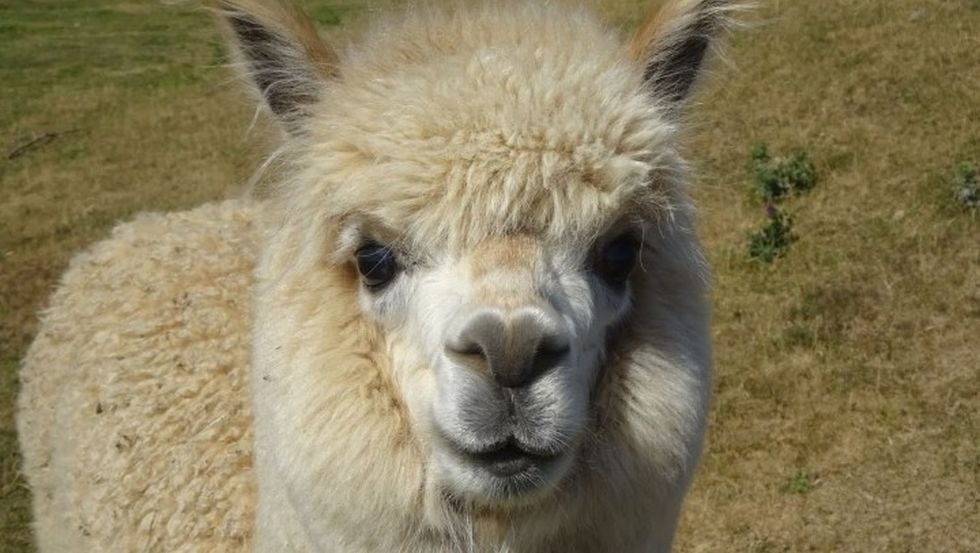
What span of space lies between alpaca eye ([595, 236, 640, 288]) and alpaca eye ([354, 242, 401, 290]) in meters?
0.45

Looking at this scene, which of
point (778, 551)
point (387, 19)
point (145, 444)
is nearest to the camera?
point (387, 19)

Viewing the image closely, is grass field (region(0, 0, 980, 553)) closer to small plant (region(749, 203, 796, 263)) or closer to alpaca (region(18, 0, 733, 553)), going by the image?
small plant (region(749, 203, 796, 263))

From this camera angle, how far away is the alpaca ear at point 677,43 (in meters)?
2.71

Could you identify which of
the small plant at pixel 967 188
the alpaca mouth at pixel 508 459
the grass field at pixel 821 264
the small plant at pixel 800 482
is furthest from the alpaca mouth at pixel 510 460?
the small plant at pixel 967 188

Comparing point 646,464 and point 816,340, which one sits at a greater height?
point 646,464

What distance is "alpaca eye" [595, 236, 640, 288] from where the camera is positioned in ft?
7.99

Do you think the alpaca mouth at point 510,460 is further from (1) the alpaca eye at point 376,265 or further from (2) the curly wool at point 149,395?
(2) the curly wool at point 149,395

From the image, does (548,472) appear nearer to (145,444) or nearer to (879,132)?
(145,444)

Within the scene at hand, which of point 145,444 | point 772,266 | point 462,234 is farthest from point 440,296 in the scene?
point 772,266

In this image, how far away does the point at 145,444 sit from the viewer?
3.69 meters

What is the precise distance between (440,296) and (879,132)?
7.10m

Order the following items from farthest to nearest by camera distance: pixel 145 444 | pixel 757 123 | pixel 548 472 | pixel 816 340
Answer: pixel 757 123
pixel 816 340
pixel 145 444
pixel 548 472

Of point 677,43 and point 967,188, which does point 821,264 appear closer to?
point 967,188

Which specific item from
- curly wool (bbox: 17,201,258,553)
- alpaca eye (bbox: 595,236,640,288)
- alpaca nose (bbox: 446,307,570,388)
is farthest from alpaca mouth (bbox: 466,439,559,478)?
curly wool (bbox: 17,201,258,553)
